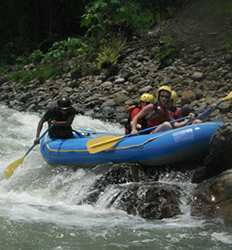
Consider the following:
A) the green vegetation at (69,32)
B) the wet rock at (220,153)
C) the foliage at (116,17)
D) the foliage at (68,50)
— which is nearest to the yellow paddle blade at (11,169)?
the wet rock at (220,153)

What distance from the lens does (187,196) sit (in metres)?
7.07

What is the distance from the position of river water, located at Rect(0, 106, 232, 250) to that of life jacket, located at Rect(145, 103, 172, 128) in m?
0.96

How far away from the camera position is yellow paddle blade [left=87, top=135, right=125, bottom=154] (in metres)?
8.14

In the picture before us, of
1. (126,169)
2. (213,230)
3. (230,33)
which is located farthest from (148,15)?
(213,230)

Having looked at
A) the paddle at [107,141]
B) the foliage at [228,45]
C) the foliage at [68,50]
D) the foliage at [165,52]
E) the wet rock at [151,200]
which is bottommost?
the foliage at [68,50]

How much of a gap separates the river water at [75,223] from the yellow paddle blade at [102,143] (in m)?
0.32

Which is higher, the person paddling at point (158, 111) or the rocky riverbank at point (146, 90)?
the person paddling at point (158, 111)

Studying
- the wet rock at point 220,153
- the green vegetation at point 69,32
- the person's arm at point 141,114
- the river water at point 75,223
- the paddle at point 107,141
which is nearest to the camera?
the river water at point 75,223

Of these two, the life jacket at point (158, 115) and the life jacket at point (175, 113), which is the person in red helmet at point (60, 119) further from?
the life jacket at point (175, 113)

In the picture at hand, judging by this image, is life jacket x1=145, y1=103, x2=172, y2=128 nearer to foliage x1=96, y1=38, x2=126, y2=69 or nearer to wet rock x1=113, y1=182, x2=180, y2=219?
wet rock x1=113, y1=182, x2=180, y2=219

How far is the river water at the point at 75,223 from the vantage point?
5.93m

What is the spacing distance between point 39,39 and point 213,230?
17329 millimetres

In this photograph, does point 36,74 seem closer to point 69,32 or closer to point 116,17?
point 116,17

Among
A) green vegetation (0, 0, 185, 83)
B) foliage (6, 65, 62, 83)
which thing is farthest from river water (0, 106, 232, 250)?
foliage (6, 65, 62, 83)
